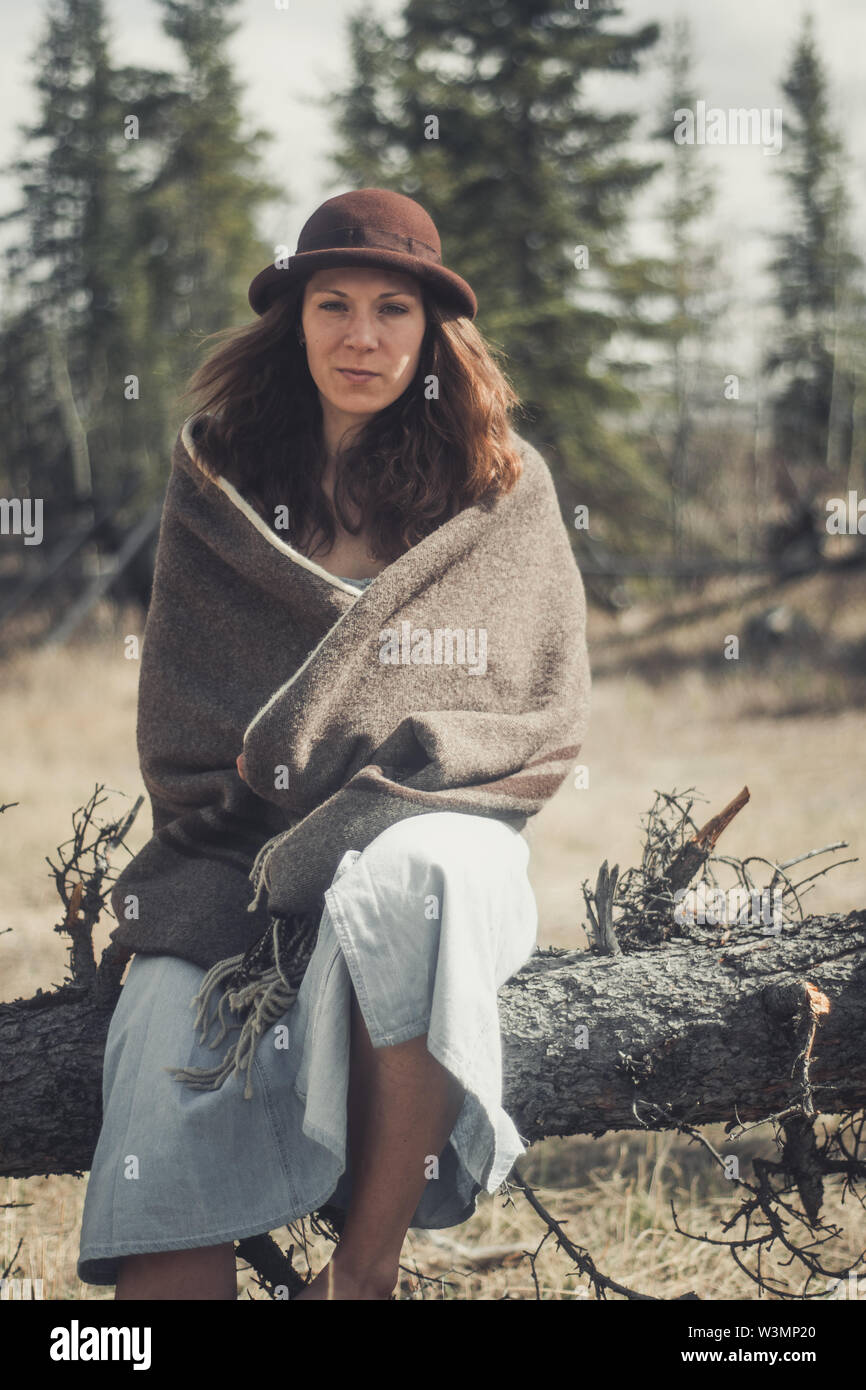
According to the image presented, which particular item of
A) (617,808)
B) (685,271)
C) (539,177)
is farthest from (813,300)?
(617,808)

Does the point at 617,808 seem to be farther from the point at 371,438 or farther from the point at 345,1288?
the point at 345,1288

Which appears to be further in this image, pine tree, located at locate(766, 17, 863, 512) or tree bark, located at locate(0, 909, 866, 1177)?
pine tree, located at locate(766, 17, 863, 512)

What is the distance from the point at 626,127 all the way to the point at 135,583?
7874 millimetres

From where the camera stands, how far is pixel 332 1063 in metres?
1.85

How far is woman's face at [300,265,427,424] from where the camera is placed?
7.72ft

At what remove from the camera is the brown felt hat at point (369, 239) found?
7.50ft

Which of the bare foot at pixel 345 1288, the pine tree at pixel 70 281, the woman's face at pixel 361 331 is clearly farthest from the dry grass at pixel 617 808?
the pine tree at pixel 70 281

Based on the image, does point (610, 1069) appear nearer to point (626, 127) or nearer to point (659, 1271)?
point (659, 1271)

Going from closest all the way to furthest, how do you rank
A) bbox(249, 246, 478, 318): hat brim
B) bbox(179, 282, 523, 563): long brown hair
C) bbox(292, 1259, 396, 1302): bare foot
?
bbox(292, 1259, 396, 1302): bare foot → bbox(249, 246, 478, 318): hat brim → bbox(179, 282, 523, 563): long brown hair

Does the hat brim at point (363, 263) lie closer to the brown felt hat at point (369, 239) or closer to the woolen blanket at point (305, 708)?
the brown felt hat at point (369, 239)

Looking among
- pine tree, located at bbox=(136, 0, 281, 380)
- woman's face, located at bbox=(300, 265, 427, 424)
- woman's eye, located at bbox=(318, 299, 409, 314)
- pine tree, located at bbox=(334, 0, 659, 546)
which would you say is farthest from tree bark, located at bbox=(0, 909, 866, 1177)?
pine tree, located at bbox=(136, 0, 281, 380)

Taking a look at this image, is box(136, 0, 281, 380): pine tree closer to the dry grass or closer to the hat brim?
the dry grass

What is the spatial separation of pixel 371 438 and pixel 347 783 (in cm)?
84
